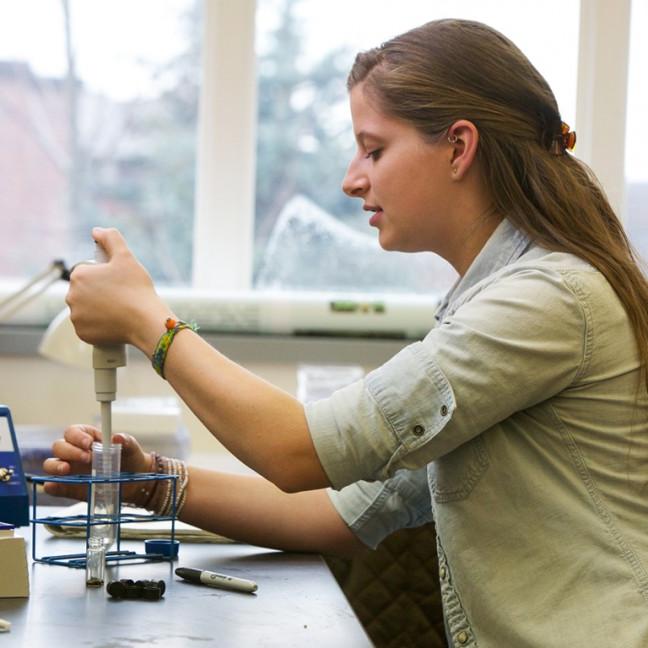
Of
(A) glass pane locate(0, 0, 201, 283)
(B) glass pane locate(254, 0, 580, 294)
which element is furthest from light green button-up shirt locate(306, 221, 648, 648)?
(A) glass pane locate(0, 0, 201, 283)

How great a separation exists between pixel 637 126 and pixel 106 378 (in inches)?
84.3

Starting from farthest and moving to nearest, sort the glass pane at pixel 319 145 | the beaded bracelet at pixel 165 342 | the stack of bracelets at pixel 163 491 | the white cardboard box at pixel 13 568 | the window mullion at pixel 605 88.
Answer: the glass pane at pixel 319 145 < the window mullion at pixel 605 88 < the stack of bracelets at pixel 163 491 < the beaded bracelet at pixel 165 342 < the white cardboard box at pixel 13 568

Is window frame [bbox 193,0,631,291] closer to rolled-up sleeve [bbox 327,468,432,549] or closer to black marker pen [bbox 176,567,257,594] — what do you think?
rolled-up sleeve [bbox 327,468,432,549]

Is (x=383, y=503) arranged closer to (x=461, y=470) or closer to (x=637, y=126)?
(x=461, y=470)

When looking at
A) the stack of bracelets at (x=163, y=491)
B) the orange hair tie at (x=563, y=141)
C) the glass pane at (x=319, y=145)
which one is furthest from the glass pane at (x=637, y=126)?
the stack of bracelets at (x=163, y=491)

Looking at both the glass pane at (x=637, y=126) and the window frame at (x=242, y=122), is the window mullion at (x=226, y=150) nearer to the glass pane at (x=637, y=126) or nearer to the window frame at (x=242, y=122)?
the window frame at (x=242, y=122)

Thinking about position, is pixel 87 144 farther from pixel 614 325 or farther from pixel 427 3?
pixel 614 325

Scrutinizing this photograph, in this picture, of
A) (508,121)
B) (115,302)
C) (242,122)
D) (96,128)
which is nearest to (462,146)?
(508,121)

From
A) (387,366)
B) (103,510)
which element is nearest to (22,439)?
(103,510)

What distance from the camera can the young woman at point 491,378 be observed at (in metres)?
1.13

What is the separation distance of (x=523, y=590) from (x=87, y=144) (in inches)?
86.6

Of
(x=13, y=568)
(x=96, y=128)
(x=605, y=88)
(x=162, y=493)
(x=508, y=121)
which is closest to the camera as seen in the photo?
(x=13, y=568)

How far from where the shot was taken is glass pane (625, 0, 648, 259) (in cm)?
299

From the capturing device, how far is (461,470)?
3.93 ft
